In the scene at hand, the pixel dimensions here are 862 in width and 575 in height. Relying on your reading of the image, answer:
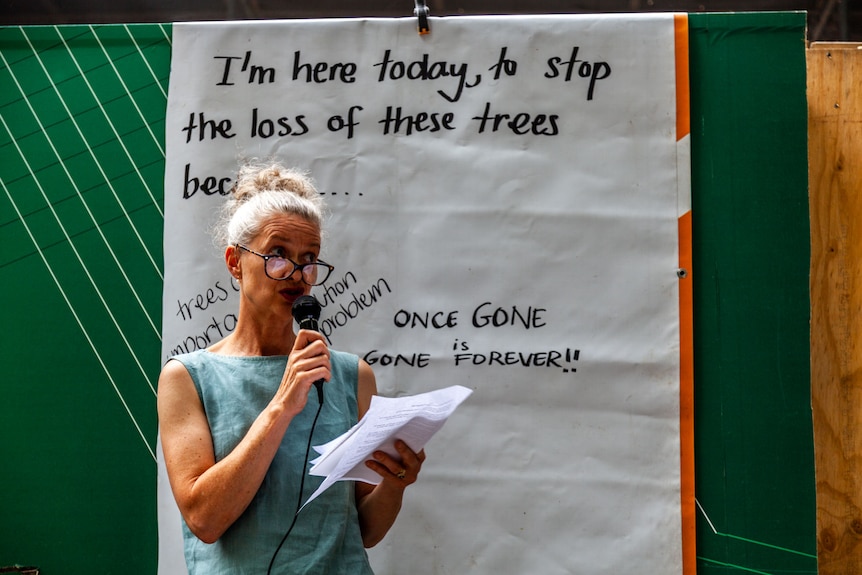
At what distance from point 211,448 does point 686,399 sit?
141 cm

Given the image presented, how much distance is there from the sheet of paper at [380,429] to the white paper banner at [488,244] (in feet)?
2.74

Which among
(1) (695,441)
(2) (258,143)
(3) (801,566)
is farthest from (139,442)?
(3) (801,566)

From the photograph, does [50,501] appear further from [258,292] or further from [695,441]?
[695,441]

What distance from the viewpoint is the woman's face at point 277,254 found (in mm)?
1698

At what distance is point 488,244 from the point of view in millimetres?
2428

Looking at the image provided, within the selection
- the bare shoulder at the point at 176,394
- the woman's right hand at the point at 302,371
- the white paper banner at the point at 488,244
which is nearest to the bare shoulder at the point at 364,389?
the woman's right hand at the point at 302,371

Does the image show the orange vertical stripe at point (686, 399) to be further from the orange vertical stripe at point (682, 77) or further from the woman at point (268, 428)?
the woman at point (268, 428)

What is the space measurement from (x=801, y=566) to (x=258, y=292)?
1744 mm

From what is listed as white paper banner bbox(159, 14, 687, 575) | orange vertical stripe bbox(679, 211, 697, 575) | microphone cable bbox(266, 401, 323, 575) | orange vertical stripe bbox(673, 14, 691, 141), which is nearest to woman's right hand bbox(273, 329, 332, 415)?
microphone cable bbox(266, 401, 323, 575)

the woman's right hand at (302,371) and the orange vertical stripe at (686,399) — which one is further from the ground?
the orange vertical stripe at (686,399)

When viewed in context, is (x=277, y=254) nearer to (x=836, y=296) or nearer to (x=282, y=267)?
(x=282, y=267)

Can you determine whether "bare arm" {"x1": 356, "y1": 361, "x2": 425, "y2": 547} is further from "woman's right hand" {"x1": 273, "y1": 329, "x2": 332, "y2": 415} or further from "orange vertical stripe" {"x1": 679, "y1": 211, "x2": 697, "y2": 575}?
"orange vertical stripe" {"x1": 679, "y1": 211, "x2": 697, "y2": 575}

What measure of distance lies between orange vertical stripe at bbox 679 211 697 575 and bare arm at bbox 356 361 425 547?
98 centimetres

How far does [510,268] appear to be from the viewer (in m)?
2.42
